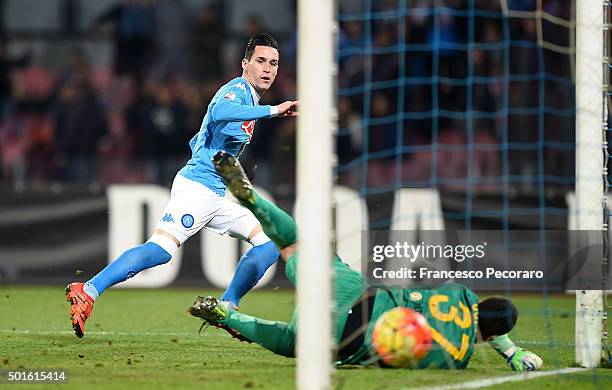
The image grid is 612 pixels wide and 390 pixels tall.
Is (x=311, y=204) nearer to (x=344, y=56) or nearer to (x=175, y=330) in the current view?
(x=175, y=330)

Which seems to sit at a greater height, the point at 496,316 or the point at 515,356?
the point at 496,316

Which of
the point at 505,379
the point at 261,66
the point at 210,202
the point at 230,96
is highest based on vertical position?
the point at 261,66

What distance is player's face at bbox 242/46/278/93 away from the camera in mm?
7254

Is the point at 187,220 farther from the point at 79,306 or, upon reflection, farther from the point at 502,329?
the point at 502,329

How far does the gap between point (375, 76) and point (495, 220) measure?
2.38 meters

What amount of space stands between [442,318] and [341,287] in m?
0.56

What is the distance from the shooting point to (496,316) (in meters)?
5.84

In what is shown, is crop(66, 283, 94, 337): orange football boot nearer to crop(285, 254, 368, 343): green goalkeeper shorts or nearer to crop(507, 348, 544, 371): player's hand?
crop(285, 254, 368, 343): green goalkeeper shorts

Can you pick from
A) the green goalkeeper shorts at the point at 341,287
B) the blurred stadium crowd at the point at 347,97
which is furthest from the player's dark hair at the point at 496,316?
the blurred stadium crowd at the point at 347,97

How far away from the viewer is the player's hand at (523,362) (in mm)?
6016

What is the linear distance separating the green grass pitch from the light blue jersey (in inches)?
44.5

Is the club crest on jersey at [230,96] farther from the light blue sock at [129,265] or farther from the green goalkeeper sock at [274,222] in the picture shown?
the green goalkeeper sock at [274,222]

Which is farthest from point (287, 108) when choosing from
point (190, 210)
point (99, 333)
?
point (99, 333)

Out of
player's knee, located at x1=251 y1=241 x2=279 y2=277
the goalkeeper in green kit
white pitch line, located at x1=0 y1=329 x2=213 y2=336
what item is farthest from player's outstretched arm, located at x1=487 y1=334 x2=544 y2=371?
white pitch line, located at x1=0 y1=329 x2=213 y2=336
